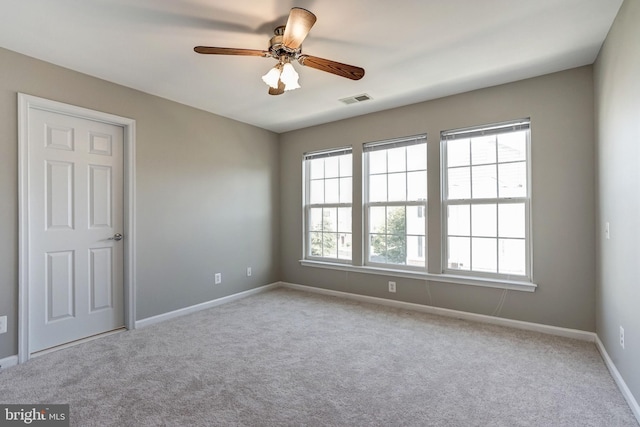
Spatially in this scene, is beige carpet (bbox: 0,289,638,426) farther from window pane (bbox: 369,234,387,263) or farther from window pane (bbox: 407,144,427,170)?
window pane (bbox: 407,144,427,170)

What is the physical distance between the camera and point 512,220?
3.20 metres

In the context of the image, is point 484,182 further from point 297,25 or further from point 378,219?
point 297,25

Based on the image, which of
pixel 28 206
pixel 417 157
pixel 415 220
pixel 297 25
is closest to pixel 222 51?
pixel 297 25

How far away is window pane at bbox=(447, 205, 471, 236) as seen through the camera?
136 inches

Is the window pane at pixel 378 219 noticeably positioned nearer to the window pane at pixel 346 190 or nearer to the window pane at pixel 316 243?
the window pane at pixel 346 190

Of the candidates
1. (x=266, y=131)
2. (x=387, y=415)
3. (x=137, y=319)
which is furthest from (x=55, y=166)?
(x=387, y=415)

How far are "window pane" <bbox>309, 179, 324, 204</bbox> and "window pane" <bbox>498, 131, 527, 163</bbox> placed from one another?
7.66ft

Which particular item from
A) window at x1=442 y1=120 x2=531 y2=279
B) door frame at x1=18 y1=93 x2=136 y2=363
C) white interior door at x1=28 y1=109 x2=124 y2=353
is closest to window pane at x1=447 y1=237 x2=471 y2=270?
window at x1=442 y1=120 x2=531 y2=279

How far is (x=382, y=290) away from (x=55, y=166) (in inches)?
143

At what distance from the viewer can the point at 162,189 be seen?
3.49m

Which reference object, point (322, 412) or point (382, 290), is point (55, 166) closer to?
point (322, 412)

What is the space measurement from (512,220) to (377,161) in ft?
5.59

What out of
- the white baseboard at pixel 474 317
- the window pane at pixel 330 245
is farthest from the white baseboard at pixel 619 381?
the window pane at pixel 330 245

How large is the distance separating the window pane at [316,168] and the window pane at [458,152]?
1.82 m
